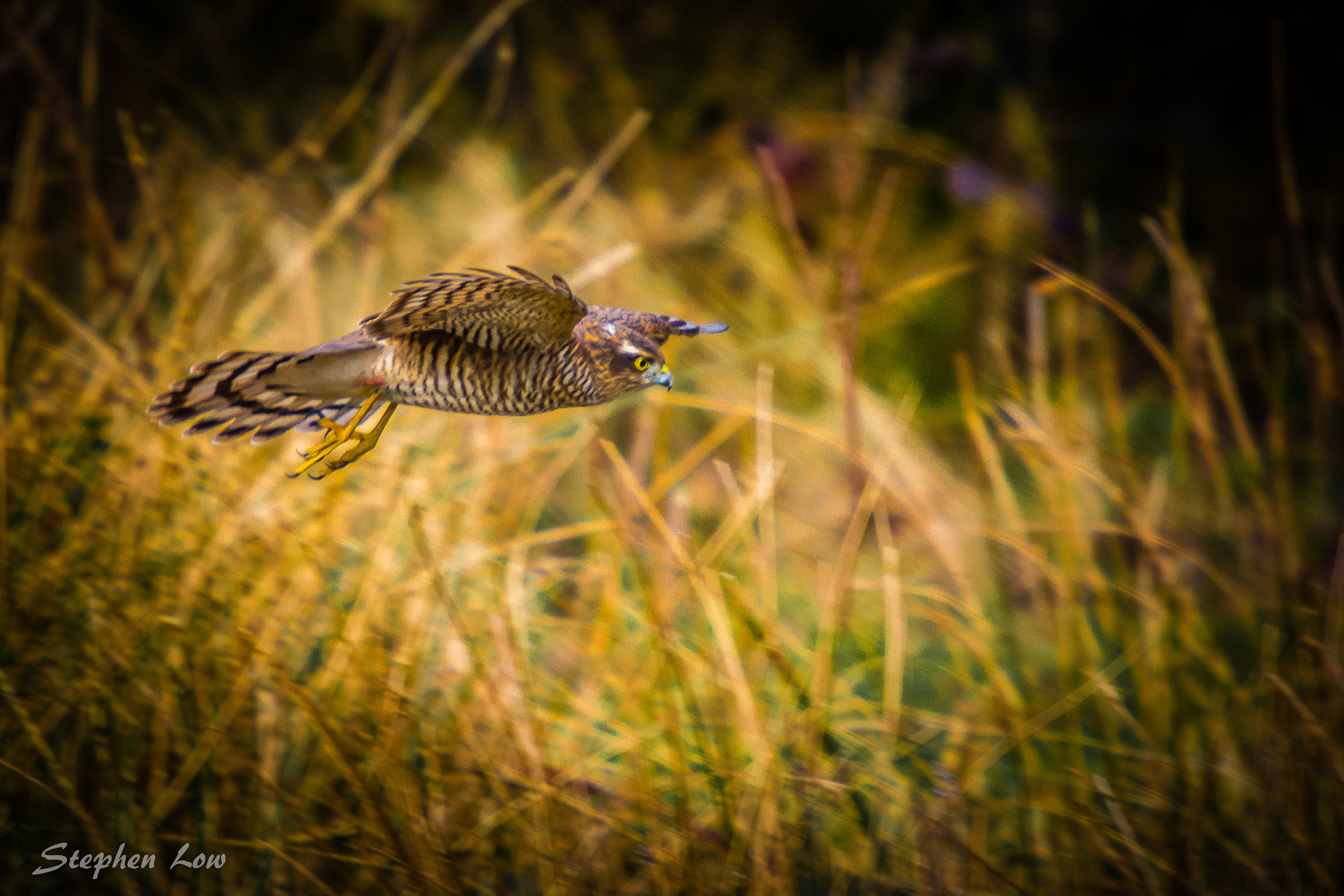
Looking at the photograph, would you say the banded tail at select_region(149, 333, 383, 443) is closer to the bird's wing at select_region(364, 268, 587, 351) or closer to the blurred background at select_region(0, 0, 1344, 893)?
the bird's wing at select_region(364, 268, 587, 351)

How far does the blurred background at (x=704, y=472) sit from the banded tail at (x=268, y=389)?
6.6 inches

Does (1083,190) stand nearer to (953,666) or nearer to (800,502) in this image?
(800,502)

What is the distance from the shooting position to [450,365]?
0.76 feet

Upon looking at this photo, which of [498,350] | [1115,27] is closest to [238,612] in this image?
[498,350]

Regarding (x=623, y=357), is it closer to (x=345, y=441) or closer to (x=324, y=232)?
(x=345, y=441)

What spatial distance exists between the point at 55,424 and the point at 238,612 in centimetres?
32

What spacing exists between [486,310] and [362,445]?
6 centimetres

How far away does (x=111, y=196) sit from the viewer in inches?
39.5

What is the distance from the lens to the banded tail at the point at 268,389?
24 centimetres

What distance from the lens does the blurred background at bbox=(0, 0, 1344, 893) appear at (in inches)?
24.0
